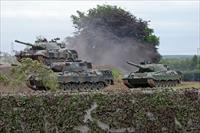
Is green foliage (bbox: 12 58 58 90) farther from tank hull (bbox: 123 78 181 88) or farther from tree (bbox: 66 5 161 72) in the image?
tree (bbox: 66 5 161 72)

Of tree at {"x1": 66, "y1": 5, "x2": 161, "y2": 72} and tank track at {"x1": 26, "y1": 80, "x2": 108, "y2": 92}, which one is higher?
tree at {"x1": 66, "y1": 5, "x2": 161, "y2": 72}

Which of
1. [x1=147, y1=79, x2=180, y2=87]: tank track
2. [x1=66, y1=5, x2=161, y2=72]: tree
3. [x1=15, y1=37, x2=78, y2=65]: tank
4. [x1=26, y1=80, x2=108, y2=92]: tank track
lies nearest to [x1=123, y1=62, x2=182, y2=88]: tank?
[x1=147, y1=79, x2=180, y2=87]: tank track

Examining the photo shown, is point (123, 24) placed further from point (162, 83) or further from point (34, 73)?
point (34, 73)

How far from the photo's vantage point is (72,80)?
27.1m

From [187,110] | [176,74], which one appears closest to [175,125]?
[187,110]

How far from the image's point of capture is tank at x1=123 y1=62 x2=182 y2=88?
29.5 meters

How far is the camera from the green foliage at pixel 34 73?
2502cm

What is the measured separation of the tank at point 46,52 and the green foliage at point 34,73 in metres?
6.35

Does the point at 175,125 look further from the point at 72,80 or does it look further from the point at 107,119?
the point at 72,80

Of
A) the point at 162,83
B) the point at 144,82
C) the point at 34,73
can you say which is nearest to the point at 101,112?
the point at 34,73

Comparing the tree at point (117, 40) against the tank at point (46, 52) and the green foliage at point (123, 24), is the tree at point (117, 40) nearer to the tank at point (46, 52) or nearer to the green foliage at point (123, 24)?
the green foliage at point (123, 24)

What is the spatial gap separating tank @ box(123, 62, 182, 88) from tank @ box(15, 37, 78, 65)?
4.60m

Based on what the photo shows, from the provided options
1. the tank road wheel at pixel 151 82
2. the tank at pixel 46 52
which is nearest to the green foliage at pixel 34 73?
the tank road wheel at pixel 151 82

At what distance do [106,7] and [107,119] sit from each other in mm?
46601
